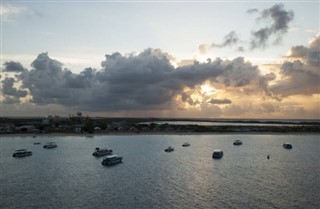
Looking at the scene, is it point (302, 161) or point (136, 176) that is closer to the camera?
point (136, 176)

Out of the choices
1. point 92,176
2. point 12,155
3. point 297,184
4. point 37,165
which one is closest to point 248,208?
point 297,184

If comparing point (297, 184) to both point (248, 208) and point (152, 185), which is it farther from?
point (152, 185)

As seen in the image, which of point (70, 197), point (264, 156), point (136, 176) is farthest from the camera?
point (264, 156)

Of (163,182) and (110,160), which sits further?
(110,160)

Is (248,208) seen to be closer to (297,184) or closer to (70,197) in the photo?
(297,184)

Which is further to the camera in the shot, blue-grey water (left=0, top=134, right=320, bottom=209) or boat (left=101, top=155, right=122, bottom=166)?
boat (left=101, top=155, right=122, bottom=166)

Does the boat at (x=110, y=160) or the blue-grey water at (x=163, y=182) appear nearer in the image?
the blue-grey water at (x=163, y=182)

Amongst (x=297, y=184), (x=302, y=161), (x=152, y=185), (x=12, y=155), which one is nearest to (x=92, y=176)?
(x=152, y=185)

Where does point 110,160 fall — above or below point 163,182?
above

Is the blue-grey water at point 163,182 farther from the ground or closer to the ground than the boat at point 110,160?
closer to the ground

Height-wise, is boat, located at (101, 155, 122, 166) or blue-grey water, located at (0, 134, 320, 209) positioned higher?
boat, located at (101, 155, 122, 166)

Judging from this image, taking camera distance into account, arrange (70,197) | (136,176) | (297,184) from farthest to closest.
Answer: (136,176), (297,184), (70,197)
